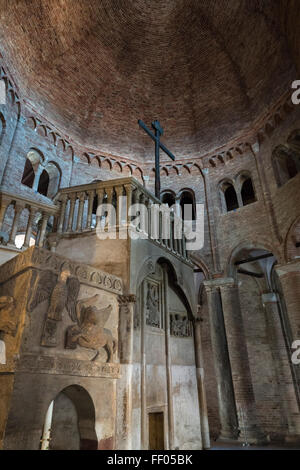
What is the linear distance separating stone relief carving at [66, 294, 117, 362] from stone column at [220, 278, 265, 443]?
8198 millimetres

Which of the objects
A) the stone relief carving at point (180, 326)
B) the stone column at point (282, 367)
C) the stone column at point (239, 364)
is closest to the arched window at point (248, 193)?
the stone column at point (282, 367)

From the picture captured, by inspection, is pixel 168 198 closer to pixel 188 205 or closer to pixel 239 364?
pixel 188 205

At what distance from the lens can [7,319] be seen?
3.24m

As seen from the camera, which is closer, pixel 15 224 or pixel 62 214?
pixel 15 224

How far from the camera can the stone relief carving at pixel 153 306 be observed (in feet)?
16.8

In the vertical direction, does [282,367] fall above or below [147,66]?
below

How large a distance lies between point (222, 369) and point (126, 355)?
26.6ft

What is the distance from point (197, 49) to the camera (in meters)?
15.4

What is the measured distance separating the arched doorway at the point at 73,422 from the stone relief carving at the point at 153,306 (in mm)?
1625

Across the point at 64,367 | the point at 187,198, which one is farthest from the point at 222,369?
the point at 64,367

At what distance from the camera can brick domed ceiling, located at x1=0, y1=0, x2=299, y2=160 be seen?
1238 cm

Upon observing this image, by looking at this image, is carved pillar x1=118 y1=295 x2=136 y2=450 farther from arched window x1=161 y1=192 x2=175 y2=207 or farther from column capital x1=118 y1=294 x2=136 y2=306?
arched window x1=161 y1=192 x2=175 y2=207

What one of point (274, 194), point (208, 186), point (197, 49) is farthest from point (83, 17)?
point (274, 194)

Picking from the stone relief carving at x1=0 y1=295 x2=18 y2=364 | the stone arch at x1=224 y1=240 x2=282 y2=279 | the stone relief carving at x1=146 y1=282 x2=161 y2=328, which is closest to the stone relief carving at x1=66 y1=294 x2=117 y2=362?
the stone relief carving at x1=0 y1=295 x2=18 y2=364
